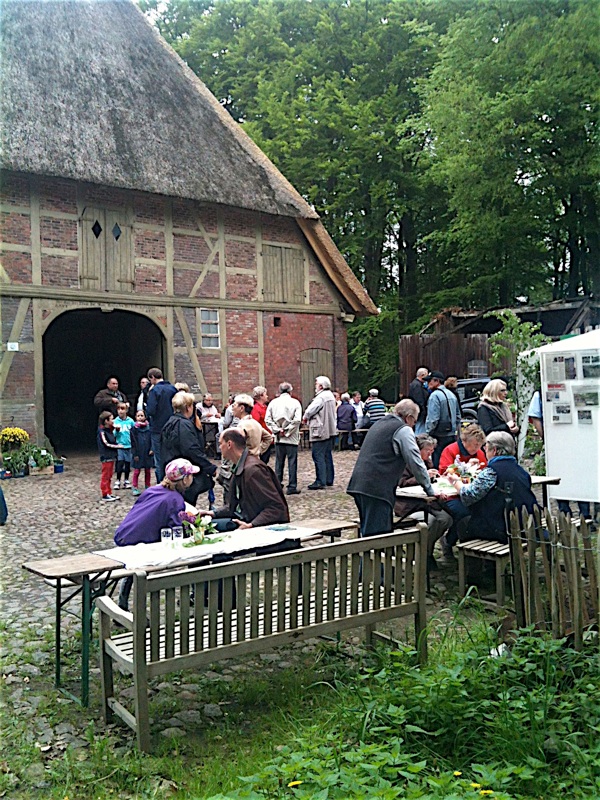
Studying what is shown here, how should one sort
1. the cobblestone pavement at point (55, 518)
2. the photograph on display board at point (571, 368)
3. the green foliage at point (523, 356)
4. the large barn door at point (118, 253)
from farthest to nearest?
the large barn door at point (118, 253), the green foliage at point (523, 356), the photograph on display board at point (571, 368), the cobblestone pavement at point (55, 518)

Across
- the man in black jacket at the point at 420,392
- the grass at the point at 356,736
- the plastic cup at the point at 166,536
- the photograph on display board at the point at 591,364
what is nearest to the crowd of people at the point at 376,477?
the plastic cup at the point at 166,536

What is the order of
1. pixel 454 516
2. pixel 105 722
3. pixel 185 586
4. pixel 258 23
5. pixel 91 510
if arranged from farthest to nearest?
pixel 258 23 → pixel 91 510 → pixel 454 516 → pixel 105 722 → pixel 185 586

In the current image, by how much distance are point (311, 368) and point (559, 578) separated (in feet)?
54.4

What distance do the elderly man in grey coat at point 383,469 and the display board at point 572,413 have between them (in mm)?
2717

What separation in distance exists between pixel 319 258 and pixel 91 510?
12.1m

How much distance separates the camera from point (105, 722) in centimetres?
408

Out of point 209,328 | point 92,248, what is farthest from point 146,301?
point 209,328

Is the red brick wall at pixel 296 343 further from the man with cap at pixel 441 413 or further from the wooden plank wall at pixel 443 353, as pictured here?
the man with cap at pixel 441 413

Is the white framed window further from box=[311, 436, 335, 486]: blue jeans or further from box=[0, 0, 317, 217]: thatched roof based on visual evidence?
box=[311, 436, 335, 486]: blue jeans

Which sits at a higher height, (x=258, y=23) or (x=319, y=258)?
(x=258, y=23)

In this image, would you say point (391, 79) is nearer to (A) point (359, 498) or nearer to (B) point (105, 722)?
(A) point (359, 498)

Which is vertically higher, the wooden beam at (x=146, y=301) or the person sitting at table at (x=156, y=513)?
the wooden beam at (x=146, y=301)

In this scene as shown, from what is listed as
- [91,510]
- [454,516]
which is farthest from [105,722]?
[91,510]

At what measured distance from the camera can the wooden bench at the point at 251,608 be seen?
12.1 ft
